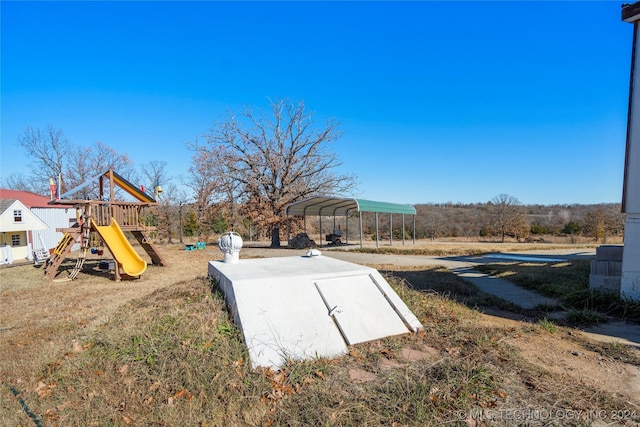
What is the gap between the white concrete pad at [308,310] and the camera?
3516 mm

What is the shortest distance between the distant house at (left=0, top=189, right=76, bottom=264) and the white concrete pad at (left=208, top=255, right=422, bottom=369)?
12707 mm

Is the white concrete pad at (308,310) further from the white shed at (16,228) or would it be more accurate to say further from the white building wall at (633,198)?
the white shed at (16,228)

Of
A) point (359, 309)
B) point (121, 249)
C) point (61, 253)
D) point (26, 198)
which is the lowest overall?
point (359, 309)

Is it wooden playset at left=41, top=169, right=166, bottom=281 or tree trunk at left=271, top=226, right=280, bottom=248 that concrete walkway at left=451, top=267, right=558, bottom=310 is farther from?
tree trunk at left=271, top=226, right=280, bottom=248

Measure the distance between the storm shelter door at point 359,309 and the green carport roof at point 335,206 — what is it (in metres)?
11.4

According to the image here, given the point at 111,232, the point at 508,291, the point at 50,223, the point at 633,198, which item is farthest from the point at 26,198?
the point at 633,198

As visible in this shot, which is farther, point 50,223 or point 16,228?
point 50,223

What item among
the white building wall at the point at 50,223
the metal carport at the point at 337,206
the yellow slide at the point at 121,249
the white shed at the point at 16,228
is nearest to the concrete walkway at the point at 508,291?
the metal carport at the point at 337,206

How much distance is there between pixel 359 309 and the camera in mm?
4215

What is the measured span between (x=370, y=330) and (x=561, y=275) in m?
6.76

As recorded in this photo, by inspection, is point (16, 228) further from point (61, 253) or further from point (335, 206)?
point (335, 206)

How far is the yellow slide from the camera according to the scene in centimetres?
978

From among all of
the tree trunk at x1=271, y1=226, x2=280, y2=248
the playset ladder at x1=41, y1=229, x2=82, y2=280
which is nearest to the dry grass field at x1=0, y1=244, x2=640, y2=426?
the playset ladder at x1=41, y1=229, x2=82, y2=280

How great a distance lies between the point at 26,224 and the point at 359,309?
19.6 metres
